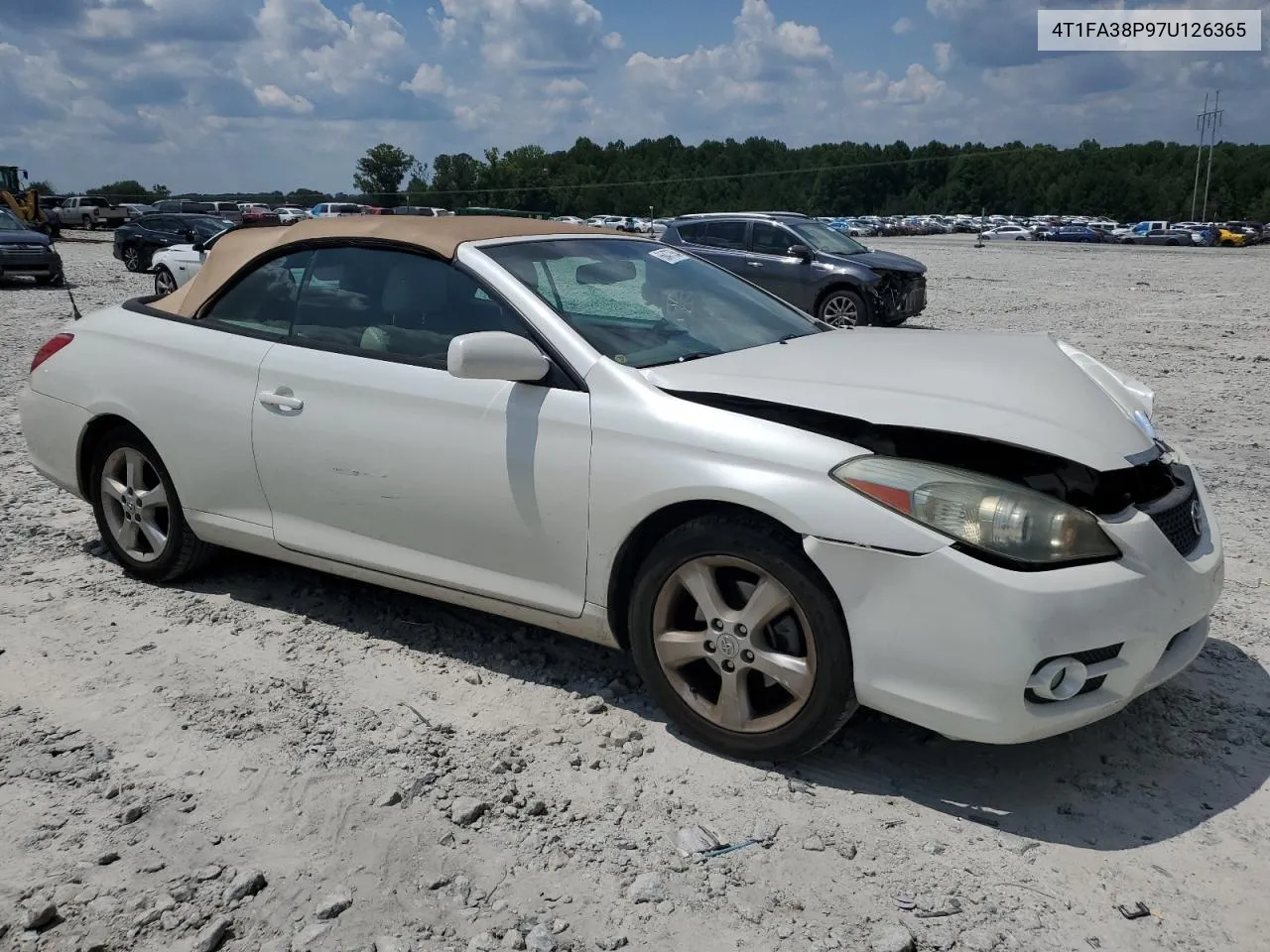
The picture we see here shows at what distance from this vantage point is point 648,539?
3.36m

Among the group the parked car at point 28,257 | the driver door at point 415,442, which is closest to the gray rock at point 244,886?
the driver door at point 415,442

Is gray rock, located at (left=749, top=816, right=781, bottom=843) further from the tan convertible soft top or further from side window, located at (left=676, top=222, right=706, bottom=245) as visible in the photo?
side window, located at (left=676, top=222, right=706, bottom=245)

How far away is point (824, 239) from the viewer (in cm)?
1548

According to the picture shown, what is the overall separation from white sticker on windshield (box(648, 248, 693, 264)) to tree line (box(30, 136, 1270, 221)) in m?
93.1

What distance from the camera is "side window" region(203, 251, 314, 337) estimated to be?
427 centimetres

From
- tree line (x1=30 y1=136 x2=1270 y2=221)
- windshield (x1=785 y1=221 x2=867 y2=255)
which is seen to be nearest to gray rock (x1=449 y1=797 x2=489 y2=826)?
windshield (x1=785 y1=221 x2=867 y2=255)

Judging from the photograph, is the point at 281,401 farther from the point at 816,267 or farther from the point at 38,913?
the point at 816,267

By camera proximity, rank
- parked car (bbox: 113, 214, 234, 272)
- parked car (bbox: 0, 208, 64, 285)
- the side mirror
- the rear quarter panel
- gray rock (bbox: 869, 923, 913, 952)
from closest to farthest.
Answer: gray rock (bbox: 869, 923, 913, 952) < the side mirror < the rear quarter panel < parked car (bbox: 0, 208, 64, 285) < parked car (bbox: 113, 214, 234, 272)

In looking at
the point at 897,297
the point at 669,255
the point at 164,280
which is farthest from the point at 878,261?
the point at 164,280

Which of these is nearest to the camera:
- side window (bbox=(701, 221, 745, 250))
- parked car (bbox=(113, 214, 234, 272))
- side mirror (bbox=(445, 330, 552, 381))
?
side mirror (bbox=(445, 330, 552, 381))

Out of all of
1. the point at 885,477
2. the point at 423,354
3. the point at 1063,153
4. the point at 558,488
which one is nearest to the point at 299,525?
the point at 423,354

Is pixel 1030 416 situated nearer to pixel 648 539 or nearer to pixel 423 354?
pixel 648 539

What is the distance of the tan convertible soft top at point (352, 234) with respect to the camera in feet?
13.2

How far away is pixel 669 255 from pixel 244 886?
293cm
